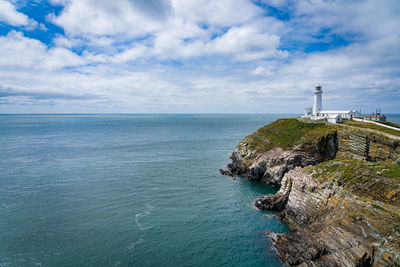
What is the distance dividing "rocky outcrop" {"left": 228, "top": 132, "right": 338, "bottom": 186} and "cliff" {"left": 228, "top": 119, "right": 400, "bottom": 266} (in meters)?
0.19

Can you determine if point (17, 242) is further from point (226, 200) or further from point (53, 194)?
point (226, 200)

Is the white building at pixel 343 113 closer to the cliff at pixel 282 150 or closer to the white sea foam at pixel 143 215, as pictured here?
the cliff at pixel 282 150

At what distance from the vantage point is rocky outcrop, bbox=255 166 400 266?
56.3ft

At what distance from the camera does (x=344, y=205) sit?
21.2 m

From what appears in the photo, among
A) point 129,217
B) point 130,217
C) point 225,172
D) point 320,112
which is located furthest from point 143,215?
point 320,112

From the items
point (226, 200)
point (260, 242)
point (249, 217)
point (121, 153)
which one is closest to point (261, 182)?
point (226, 200)

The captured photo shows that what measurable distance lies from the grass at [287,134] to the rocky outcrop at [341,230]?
19622mm

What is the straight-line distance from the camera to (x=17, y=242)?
72.9 feet

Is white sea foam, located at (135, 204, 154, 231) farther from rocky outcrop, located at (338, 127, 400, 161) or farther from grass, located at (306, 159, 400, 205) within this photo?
rocky outcrop, located at (338, 127, 400, 161)

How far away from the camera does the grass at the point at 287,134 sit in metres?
43.6

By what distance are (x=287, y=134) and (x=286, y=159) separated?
32.1ft

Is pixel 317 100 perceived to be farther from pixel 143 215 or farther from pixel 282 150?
pixel 143 215

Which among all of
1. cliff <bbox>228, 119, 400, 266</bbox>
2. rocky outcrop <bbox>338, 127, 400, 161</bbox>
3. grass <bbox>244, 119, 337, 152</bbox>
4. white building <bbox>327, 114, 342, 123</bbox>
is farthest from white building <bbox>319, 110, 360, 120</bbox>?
cliff <bbox>228, 119, 400, 266</bbox>

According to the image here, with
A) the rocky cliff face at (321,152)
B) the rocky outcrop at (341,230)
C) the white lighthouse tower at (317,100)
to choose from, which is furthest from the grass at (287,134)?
the rocky outcrop at (341,230)
